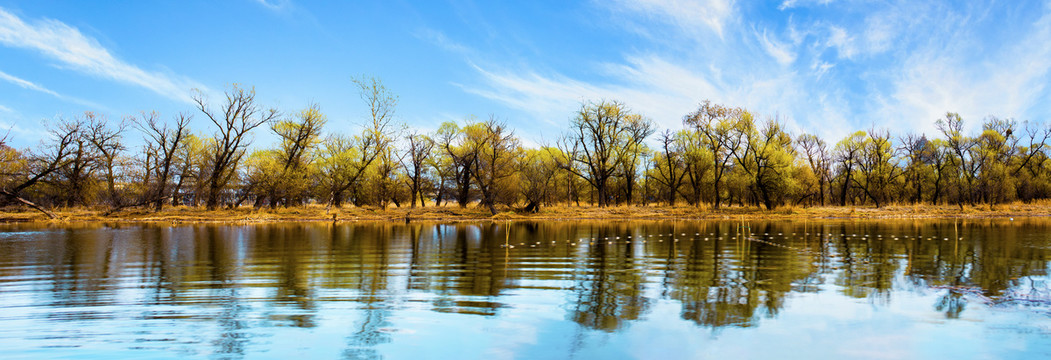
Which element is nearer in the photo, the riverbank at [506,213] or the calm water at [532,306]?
the calm water at [532,306]

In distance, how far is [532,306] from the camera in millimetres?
8477

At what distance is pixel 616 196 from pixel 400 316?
→ 6422 cm

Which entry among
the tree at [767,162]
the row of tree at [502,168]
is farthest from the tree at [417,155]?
the tree at [767,162]

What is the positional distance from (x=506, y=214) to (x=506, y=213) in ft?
3.08

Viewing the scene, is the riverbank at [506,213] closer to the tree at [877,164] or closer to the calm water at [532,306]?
the tree at [877,164]

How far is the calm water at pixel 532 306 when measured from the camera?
6289 millimetres

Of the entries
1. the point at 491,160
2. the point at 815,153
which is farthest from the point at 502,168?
the point at 815,153

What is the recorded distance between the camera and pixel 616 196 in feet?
232

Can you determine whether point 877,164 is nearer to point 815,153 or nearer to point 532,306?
point 815,153

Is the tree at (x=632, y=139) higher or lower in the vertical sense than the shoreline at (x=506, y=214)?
higher

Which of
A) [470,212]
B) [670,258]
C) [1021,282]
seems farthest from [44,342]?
[470,212]

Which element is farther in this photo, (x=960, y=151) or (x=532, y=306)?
(x=960, y=151)

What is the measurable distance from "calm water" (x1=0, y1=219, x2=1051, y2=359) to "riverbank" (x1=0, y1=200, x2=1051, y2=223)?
2935 centimetres

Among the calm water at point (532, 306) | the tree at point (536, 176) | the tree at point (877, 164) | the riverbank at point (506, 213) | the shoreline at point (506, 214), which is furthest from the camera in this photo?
the tree at point (877, 164)
